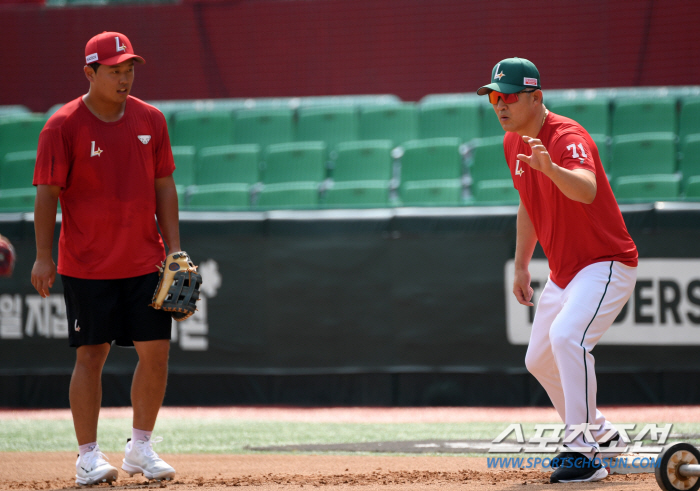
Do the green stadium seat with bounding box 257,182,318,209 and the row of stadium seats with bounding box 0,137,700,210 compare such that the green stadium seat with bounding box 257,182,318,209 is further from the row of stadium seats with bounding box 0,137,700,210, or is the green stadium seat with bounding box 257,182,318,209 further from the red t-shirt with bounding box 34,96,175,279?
the red t-shirt with bounding box 34,96,175,279

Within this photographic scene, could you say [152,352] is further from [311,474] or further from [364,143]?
[364,143]

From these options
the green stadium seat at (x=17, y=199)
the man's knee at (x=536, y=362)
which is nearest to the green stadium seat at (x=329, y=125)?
the green stadium seat at (x=17, y=199)

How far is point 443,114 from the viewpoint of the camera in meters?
9.98

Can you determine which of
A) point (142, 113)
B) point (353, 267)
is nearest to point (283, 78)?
point (353, 267)

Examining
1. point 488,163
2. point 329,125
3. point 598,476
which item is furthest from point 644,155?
point 598,476

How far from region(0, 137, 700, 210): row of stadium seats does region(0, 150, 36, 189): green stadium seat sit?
0.01 m

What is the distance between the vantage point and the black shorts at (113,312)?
3.81 meters

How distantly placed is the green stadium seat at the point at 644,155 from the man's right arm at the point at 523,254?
5.29 meters

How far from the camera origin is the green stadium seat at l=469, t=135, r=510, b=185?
8.80 metres

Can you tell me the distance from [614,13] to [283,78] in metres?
4.80

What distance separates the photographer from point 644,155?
8766mm

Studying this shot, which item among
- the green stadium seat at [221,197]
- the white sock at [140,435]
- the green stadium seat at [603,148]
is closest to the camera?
the white sock at [140,435]

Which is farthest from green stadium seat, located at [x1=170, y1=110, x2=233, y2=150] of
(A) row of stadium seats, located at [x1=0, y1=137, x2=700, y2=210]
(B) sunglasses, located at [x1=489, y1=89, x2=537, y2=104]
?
(B) sunglasses, located at [x1=489, y1=89, x2=537, y2=104]

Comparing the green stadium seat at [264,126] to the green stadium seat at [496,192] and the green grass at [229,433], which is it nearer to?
the green stadium seat at [496,192]
